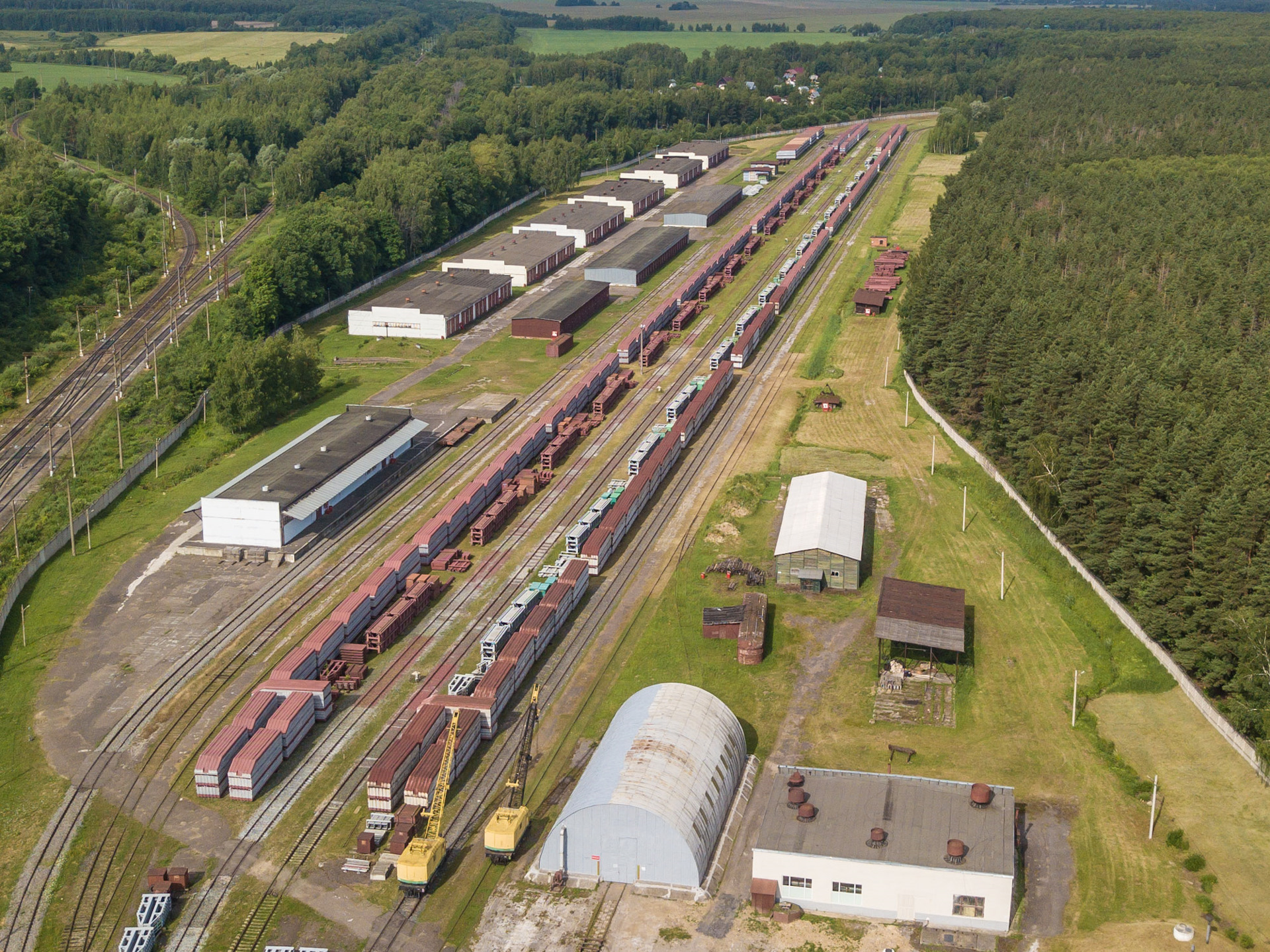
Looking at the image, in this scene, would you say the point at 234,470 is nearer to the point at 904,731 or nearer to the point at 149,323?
the point at 149,323

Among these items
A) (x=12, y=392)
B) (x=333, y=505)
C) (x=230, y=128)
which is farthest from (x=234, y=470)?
(x=230, y=128)

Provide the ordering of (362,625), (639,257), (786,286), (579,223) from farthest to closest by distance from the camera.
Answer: (579,223), (639,257), (786,286), (362,625)

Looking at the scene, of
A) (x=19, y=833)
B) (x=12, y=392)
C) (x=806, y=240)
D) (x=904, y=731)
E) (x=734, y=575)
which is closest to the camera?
(x=19, y=833)

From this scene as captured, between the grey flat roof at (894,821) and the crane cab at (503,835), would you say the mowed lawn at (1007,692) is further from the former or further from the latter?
the crane cab at (503,835)

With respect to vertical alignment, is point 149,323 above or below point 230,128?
below

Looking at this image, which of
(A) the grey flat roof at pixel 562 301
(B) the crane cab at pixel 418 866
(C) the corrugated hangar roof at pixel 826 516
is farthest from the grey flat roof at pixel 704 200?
(B) the crane cab at pixel 418 866

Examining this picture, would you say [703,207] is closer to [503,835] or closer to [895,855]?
[503,835]

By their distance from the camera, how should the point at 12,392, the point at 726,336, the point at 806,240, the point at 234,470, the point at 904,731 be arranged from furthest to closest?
the point at 806,240 < the point at 726,336 < the point at 12,392 < the point at 234,470 < the point at 904,731

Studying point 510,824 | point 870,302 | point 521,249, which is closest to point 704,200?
point 521,249
